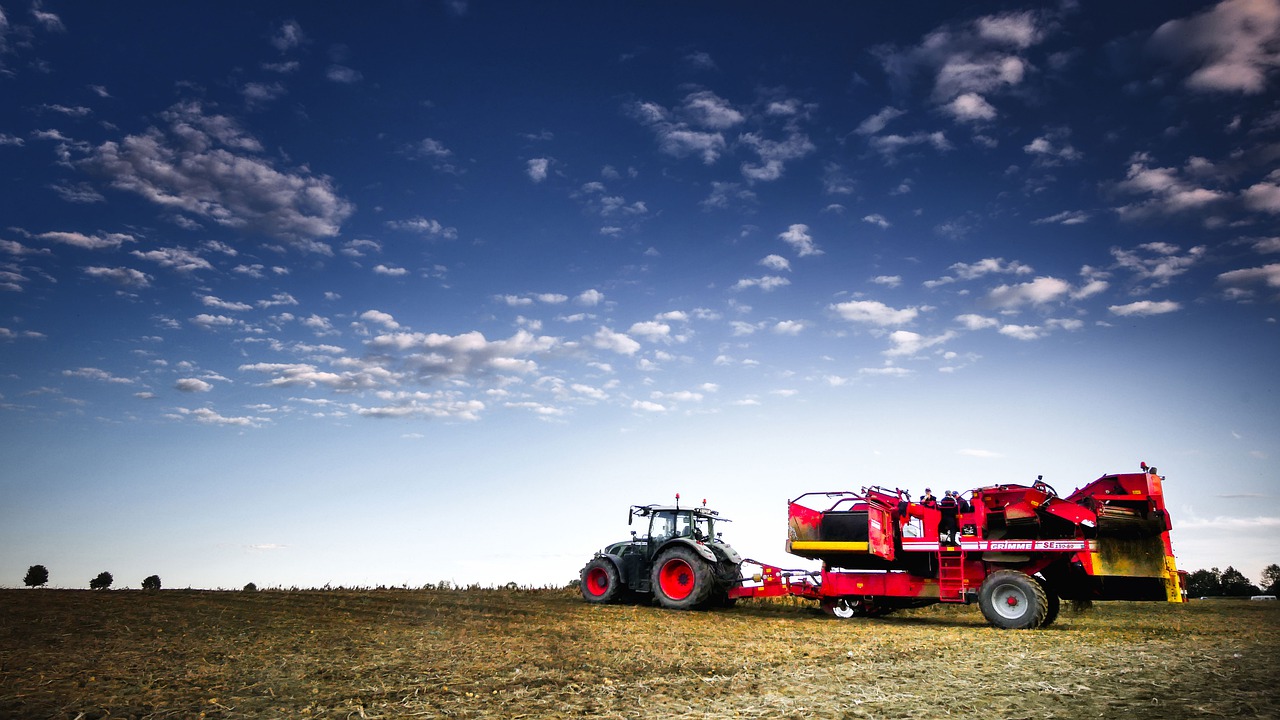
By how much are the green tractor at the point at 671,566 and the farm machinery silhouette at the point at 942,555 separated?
1.1 inches

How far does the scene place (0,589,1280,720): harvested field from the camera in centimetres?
625

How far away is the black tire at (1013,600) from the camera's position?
12750 millimetres

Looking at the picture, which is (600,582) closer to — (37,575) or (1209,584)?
(37,575)

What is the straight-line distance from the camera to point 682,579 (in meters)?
16.3

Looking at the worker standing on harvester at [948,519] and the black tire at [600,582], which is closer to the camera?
the worker standing on harvester at [948,519]

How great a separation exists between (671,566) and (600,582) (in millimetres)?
2379

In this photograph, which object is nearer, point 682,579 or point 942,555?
point 942,555

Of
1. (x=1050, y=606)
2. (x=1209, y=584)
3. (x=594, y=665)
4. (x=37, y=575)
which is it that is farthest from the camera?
(x=1209, y=584)

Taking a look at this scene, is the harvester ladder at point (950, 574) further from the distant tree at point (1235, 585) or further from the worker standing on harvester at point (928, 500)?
the distant tree at point (1235, 585)

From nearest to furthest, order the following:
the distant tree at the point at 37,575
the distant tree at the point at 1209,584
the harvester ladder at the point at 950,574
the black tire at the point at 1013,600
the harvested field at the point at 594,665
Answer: the harvested field at the point at 594,665 < the black tire at the point at 1013,600 < the harvester ladder at the point at 950,574 < the distant tree at the point at 37,575 < the distant tree at the point at 1209,584

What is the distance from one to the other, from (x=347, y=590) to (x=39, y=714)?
16118 mm

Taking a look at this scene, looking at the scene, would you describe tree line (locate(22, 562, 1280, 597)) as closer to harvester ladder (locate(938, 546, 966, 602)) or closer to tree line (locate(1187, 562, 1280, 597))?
tree line (locate(1187, 562, 1280, 597))

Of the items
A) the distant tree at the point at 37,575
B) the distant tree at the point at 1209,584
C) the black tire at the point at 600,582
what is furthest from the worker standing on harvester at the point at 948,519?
the distant tree at the point at 37,575

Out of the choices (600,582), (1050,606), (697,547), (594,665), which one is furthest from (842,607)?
(594,665)
